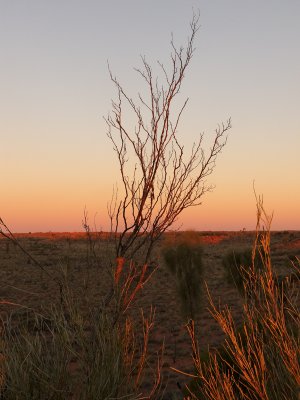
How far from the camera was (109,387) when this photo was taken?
15.9ft

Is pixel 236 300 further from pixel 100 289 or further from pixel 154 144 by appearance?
pixel 154 144

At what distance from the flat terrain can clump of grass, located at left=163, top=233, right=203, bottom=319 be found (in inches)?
13.1

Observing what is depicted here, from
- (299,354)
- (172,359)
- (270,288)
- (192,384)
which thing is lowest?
(172,359)

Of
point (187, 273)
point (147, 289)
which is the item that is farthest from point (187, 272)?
point (147, 289)

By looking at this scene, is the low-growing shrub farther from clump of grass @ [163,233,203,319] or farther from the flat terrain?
the flat terrain

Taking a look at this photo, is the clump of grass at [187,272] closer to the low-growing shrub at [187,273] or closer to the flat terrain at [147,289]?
the low-growing shrub at [187,273]

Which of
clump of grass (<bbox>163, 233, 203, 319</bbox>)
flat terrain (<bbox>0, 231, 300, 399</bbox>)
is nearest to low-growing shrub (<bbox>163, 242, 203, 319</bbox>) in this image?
clump of grass (<bbox>163, 233, 203, 319</bbox>)

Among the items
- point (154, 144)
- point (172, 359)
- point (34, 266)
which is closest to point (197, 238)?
point (172, 359)

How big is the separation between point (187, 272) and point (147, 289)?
886cm

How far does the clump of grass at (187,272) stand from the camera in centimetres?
1367

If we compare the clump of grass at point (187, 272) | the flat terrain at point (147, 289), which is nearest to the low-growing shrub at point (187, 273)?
the clump of grass at point (187, 272)

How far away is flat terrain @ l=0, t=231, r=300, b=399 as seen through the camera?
26.7 feet

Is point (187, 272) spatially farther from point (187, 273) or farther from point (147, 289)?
point (147, 289)

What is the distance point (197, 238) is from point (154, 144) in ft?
34.4
